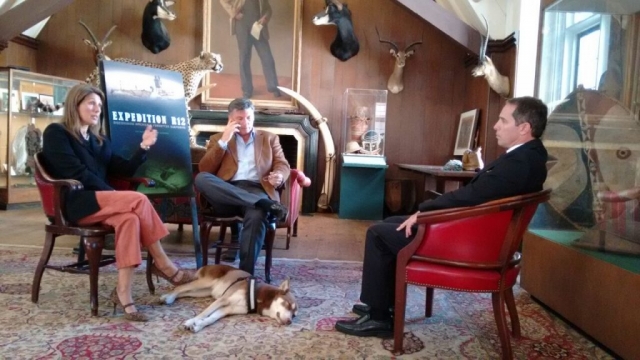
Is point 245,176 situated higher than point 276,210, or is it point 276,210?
point 245,176

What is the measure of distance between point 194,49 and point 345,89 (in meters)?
2.11

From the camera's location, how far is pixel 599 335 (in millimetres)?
2453

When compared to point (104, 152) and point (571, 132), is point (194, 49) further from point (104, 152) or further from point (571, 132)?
point (571, 132)

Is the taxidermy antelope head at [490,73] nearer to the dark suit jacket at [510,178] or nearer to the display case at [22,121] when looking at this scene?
the dark suit jacket at [510,178]

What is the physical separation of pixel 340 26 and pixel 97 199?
466 cm

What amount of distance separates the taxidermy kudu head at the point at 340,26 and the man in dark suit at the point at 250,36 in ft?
2.66

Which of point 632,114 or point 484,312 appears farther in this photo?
point 484,312

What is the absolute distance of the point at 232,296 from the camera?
2.74 m

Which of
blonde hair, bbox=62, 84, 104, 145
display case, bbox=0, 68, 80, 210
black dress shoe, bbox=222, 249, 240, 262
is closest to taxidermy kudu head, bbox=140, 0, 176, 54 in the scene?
display case, bbox=0, 68, 80, 210

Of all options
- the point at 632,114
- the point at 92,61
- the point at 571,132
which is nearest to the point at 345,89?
the point at 92,61

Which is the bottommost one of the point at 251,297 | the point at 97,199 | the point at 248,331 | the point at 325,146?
the point at 248,331

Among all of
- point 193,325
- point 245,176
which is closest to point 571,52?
point 245,176

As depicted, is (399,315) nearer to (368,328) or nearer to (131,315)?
(368,328)

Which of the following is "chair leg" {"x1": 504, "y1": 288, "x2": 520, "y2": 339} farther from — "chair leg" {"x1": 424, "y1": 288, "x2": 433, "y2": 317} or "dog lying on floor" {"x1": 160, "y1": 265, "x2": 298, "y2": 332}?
"dog lying on floor" {"x1": 160, "y1": 265, "x2": 298, "y2": 332}
